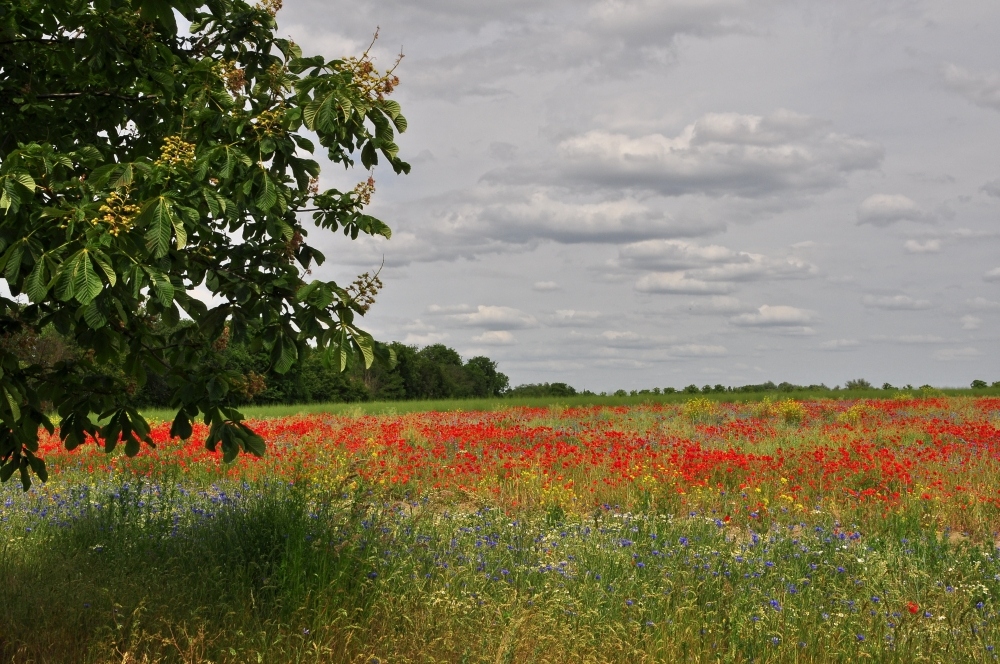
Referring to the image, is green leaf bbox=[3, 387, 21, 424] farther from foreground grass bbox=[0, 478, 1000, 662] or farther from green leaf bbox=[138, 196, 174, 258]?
green leaf bbox=[138, 196, 174, 258]

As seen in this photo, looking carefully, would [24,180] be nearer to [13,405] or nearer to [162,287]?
[162,287]

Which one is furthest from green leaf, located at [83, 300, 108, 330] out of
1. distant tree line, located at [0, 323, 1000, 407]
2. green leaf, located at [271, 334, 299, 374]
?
distant tree line, located at [0, 323, 1000, 407]

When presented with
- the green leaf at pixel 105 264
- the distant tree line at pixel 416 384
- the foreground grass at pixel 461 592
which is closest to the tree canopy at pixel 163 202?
the green leaf at pixel 105 264

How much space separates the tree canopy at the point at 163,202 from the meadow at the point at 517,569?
3.56 ft

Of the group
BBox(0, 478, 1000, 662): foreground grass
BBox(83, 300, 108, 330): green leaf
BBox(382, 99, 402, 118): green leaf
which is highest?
BBox(382, 99, 402, 118): green leaf

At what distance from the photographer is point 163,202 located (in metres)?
3.38

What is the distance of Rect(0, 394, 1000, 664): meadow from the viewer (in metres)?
4.65

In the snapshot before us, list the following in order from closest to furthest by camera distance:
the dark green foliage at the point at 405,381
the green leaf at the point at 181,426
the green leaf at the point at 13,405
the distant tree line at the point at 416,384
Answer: the green leaf at the point at 13,405 → the green leaf at the point at 181,426 → the distant tree line at the point at 416,384 → the dark green foliage at the point at 405,381

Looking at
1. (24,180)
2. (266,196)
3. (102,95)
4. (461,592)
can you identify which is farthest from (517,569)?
(102,95)

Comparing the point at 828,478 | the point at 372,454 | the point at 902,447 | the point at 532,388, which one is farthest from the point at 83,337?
the point at 532,388

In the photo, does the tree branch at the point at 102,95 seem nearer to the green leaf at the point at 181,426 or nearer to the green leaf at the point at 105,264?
the green leaf at the point at 181,426

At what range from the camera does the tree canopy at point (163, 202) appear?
3.57 metres

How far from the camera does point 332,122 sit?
397 cm

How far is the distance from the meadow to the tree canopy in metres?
1.09
